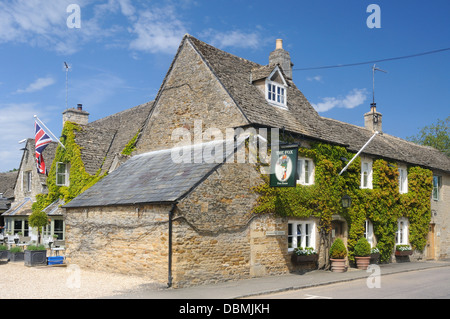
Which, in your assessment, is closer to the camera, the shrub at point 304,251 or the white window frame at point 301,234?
the shrub at point 304,251

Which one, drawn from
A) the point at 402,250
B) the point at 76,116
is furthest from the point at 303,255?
the point at 76,116

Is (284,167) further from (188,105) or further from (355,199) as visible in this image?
(355,199)

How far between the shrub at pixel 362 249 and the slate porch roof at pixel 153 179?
8632 mm

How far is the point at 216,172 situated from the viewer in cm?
1566

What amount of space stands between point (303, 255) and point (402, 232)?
415 inches

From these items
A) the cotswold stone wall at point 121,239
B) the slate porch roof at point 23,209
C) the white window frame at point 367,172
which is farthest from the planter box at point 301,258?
the slate porch roof at point 23,209

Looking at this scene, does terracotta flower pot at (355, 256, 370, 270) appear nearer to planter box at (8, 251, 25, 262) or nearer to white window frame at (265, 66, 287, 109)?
white window frame at (265, 66, 287, 109)

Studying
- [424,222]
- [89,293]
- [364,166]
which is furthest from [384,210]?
[89,293]

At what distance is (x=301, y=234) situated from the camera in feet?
63.3

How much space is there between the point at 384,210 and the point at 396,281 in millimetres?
8145

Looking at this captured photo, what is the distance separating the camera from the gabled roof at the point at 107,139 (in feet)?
84.8

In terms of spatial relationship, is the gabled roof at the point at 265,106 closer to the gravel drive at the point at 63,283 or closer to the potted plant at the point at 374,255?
the potted plant at the point at 374,255

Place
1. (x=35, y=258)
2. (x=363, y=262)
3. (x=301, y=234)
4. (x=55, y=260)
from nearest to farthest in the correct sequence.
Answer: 1. (x=301, y=234)
2. (x=35, y=258)
3. (x=55, y=260)
4. (x=363, y=262)

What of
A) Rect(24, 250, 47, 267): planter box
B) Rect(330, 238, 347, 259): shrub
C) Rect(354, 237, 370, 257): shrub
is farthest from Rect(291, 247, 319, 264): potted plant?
Rect(24, 250, 47, 267): planter box
